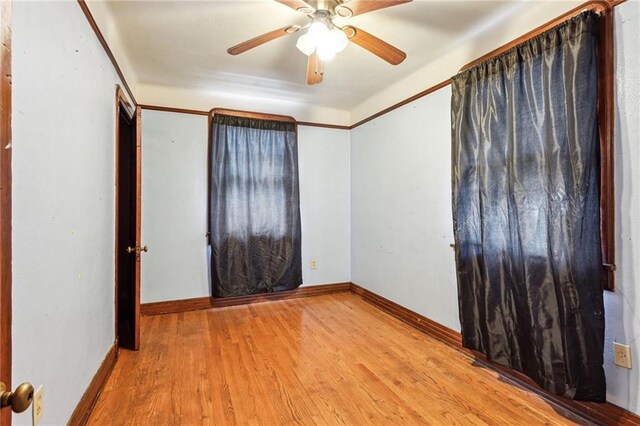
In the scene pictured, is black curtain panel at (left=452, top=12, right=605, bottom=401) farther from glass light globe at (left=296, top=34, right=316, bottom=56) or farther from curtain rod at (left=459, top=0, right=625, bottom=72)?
glass light globe at (left=296, top=34, right=316, bottom=56)

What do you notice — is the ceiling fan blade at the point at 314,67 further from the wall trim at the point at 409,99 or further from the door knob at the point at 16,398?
the door knob at the point at 16,398

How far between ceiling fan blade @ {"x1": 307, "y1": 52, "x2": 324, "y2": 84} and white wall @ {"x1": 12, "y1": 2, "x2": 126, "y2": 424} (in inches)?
51.2

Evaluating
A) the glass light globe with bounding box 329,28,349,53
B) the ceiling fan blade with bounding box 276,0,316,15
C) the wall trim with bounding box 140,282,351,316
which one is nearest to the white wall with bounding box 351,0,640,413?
the wall trim with bounding box 140,282,351,316

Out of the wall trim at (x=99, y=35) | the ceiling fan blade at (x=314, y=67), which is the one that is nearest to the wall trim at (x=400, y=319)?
the wall trim at (x=99, y=35)

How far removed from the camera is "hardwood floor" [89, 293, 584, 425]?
1.80 m

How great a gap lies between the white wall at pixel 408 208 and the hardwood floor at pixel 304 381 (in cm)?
45

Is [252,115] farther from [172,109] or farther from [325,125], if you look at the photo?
[325,125]

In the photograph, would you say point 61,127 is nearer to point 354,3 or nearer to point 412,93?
point 354,3

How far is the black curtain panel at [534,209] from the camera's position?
1691mm

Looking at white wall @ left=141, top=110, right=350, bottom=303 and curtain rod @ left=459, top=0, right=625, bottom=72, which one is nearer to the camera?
curtain rod @ left=459, top=0, right=625, bottom=72

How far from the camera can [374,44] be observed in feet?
6.63

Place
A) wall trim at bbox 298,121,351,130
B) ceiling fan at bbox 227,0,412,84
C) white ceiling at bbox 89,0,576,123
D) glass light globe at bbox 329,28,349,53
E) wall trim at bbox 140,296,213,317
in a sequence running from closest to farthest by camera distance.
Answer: ceiling fan at bbox 227,0,412,84 → glass light globe at bbox 329,28,349,53 → white ceiling at bbox 89,0,576,123 → wall trim at bbox 140,296,213,317 → wall trim at bbox 298,121,351,130

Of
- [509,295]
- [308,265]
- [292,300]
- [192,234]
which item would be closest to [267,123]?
[192,234]

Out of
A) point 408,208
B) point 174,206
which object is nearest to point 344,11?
point 408,208
